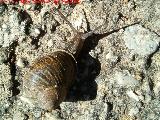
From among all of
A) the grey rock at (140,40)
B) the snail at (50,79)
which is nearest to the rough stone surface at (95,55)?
the grey rock at (140,40)

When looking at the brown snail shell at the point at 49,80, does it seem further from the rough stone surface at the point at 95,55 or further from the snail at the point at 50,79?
the rough stone surface at the point at 95,55

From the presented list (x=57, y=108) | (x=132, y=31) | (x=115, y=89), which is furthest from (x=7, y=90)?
(x=132, y=31)

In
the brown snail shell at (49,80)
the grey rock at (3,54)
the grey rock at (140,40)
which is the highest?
the grey rock at (140,40)

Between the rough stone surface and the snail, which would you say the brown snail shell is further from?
the rough stone surface

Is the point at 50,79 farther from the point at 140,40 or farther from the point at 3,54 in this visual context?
the point at 140,40

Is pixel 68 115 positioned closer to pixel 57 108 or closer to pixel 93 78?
pixel 57 108

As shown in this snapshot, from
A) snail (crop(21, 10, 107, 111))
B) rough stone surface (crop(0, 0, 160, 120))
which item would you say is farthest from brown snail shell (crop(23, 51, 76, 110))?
rough stone surface (crop(0, 0, 160, 120))

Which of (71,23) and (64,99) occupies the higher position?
(71,23)
